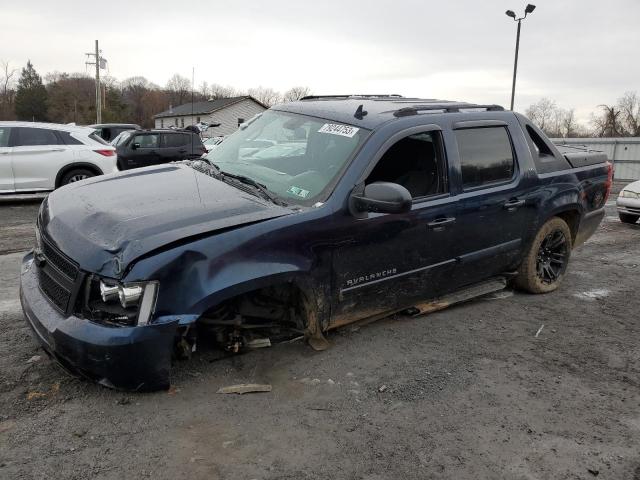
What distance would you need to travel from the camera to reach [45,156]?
10.5m

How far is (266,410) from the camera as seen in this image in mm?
3023

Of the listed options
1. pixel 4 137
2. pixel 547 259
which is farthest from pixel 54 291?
pixel 4 137

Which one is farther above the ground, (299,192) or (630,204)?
(299,192)

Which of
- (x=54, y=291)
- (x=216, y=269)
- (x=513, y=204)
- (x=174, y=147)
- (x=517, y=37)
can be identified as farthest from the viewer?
(x=517, y=37)

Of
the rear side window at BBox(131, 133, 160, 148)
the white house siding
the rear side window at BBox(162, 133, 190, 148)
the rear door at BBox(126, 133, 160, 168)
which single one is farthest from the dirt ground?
the white house siding

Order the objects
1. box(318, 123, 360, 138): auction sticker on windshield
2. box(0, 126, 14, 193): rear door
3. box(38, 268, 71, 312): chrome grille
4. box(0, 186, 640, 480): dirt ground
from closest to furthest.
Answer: box(0, 186, 640, 480): dirt ground, box(38, 268, 71, 312): chrome grille, box(318, 123, 360, 138): auction sticker on windshield, box(0, 126, 14, 193): rear door

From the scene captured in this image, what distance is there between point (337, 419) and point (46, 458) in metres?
1.45

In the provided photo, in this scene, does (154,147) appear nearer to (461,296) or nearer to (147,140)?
(147,140)

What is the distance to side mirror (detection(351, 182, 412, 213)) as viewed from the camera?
3.36 meters

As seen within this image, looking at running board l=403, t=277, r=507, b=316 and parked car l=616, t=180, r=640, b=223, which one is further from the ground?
parked car l=616, t=180, r=640, b=223

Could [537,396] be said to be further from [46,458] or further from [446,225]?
[46,458]

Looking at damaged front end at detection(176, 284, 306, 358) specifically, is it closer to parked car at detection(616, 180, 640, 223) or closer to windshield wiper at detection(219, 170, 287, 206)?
windshield wiper at detection(219, 170, 287, 206)

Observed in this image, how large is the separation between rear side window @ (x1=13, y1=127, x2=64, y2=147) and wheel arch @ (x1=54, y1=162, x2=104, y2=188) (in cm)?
52

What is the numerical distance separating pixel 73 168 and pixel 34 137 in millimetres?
902
